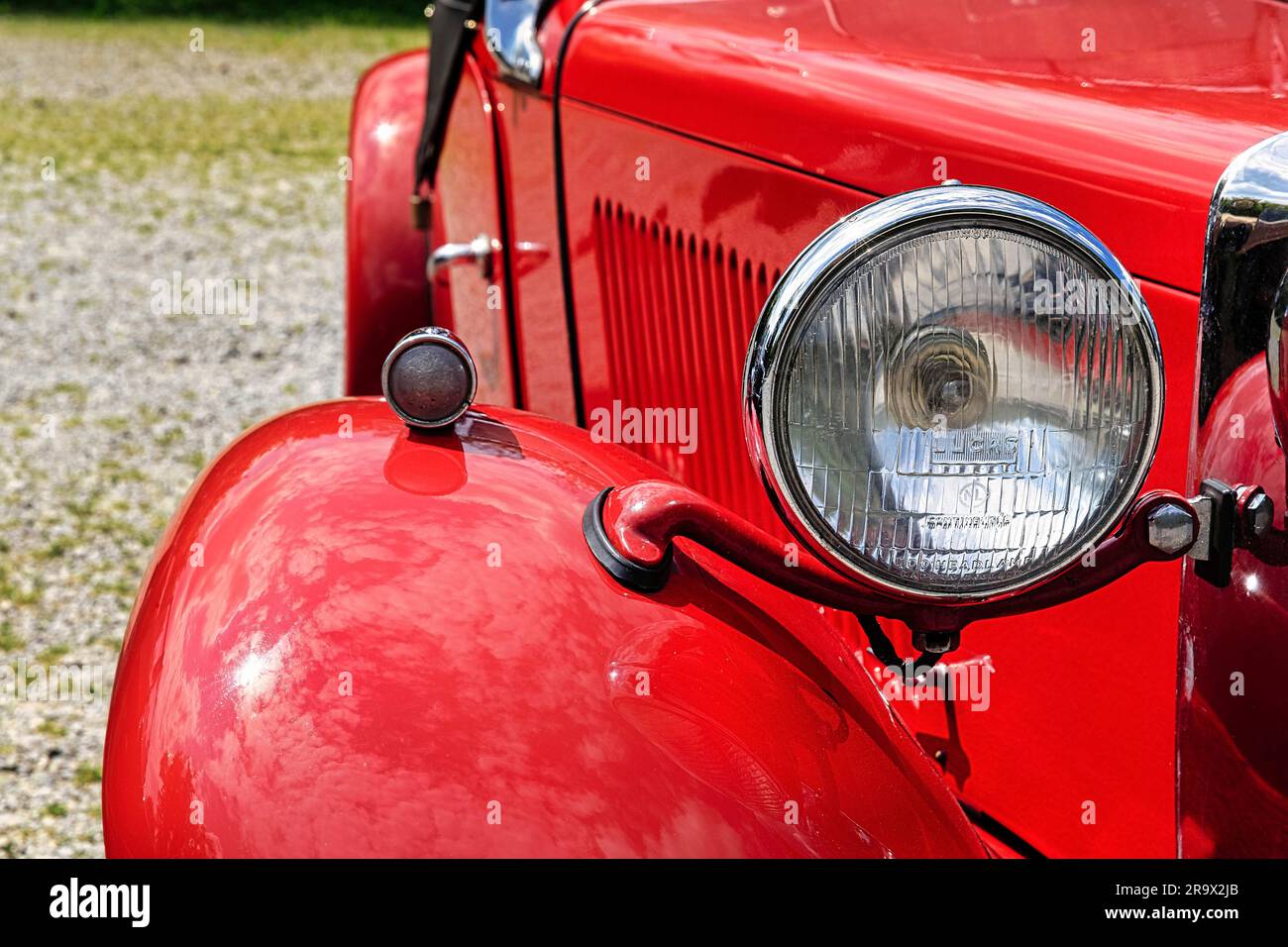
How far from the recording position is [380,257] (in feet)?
10.5

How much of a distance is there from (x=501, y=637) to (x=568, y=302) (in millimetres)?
1263

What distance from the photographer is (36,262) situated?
640cm

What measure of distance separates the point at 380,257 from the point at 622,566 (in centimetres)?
220

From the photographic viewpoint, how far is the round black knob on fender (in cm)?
128

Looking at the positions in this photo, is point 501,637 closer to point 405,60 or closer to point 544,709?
point 544,709

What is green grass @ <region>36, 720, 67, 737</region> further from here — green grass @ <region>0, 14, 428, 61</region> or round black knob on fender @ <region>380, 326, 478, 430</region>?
green grass @ <region>0, 14, 428, 61</region>

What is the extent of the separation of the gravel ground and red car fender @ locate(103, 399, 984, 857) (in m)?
1.68
